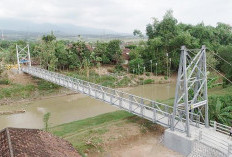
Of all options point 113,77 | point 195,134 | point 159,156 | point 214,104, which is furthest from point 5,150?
point 113,77

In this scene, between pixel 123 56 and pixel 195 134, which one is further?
pixel 123 56

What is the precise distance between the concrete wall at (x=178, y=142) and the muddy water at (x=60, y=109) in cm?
810

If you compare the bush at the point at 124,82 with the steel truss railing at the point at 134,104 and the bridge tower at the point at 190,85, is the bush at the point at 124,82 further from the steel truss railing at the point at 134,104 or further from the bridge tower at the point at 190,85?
the bridge tower at the point at 190,85

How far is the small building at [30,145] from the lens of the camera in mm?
6301

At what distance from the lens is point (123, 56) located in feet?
A: 117

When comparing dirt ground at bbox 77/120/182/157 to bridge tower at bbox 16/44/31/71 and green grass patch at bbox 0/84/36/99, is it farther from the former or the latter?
bridge tower at bbox 16/44/31/71

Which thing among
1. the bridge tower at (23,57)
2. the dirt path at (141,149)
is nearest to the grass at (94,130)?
the dirt path at (141,149)

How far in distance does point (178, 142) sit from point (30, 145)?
706cm

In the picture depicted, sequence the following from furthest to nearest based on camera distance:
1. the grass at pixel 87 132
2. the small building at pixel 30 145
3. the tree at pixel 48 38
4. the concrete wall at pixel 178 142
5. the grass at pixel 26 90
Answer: the tree at pixel 48 38 < the grass at pixel 26 90 < the grass at pixel 87 132 < the concrete wall at pixel 178 142 < the small building at pixel 30 145

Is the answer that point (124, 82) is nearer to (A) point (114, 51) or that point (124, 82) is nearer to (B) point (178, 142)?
(A) point (114, 51)

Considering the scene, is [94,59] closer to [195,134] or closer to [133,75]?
[133,75]

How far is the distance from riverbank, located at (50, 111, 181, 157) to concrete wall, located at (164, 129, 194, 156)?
0.90 ft

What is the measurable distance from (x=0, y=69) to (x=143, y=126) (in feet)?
61.1

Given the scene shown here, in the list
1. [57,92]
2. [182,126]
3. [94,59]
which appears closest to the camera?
[182,126]
